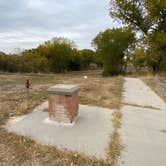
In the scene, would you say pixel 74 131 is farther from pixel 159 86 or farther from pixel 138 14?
pixel 138 14

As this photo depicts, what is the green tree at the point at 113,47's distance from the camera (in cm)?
3114

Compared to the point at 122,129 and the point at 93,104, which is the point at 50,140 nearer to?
the point at 122,129

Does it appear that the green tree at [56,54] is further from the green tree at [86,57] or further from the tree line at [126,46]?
the green tree at [86,57]

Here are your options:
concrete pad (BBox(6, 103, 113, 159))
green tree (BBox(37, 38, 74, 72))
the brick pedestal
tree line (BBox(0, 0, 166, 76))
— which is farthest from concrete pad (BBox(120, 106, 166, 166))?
green tree (BBox(37, 38, 74, 72))

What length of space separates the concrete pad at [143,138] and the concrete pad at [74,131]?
12.9 inches

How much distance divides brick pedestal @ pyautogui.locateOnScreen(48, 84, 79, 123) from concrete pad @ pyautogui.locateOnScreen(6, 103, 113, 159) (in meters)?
0.18

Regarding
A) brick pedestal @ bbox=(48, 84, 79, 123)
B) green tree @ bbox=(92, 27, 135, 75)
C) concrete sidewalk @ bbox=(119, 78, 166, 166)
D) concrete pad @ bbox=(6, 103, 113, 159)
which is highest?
green tree @ bbox=(92, 27, 135, 75)

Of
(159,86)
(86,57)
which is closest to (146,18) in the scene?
(159,86)

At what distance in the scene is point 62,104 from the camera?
14.1ft

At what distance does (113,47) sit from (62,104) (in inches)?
1101

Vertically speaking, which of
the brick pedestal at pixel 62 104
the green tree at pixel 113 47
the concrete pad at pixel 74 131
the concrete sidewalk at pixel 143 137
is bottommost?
the concrete sidewalk at pixel 143 137

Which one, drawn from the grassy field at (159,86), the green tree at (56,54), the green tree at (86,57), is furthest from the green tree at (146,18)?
the green tree at (86,57)

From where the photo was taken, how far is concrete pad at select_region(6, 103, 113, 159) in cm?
334

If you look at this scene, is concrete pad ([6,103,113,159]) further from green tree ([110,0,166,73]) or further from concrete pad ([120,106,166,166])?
green tree ([110,0,166,73])
